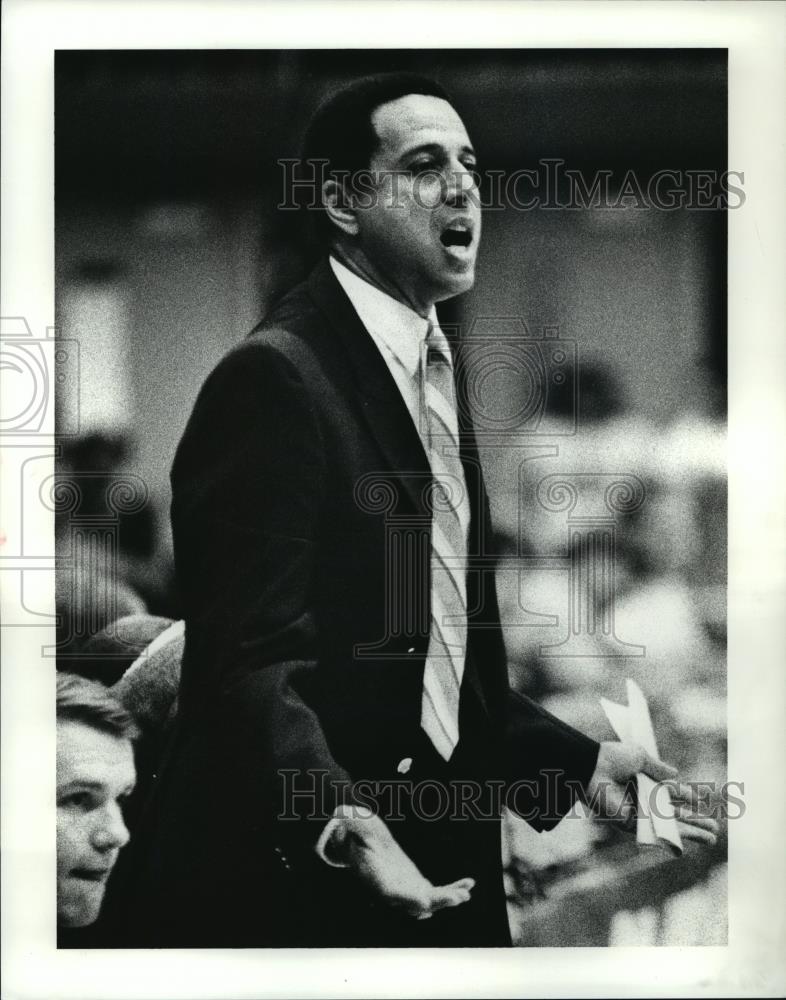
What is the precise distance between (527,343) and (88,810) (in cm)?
125

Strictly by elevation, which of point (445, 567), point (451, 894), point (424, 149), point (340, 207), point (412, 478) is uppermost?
point (424, 149)

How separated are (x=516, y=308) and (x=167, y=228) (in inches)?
27.6

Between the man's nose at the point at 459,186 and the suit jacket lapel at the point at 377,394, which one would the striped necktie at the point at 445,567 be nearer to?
the suit jacket lapel at the point at 377,394

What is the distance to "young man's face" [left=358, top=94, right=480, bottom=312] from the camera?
1.95 m

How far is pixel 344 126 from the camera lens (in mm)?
1952

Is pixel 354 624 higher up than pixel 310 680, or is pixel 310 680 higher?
→ pixel 354 624

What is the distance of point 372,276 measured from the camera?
1976mm

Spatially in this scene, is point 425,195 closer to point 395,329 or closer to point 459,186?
point 459,186

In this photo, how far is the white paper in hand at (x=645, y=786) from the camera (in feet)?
6.42

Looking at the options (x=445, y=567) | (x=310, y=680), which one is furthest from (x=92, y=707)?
(x=445, y=567)

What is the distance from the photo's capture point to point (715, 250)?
1977mm

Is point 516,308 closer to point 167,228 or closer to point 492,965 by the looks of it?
point 167,228

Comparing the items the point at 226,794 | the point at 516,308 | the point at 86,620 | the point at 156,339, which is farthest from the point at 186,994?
the point at 516,308

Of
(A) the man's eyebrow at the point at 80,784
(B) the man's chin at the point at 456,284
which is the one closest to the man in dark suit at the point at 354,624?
(B) the man's chin at the point at 456,284
